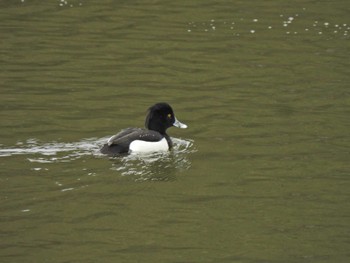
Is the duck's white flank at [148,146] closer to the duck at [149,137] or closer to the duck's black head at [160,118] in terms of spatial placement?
the duck at [149,137]

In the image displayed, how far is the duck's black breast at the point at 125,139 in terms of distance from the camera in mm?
12062

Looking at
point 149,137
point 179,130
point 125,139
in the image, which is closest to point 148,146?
point 149,137

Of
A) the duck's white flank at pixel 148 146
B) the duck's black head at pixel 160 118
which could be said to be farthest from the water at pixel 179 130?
the duck's black head at pixel 160 118

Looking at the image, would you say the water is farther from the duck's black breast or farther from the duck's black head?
the duck's black head

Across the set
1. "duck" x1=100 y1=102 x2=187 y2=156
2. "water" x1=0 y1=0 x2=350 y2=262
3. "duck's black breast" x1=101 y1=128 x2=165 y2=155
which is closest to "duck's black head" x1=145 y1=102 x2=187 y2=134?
"duck" x1=100 y1=102 x2=187 y2=156

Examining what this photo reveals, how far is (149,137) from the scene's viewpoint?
12.6m

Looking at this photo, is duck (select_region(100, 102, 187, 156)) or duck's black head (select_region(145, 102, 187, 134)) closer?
duck (select_region(100, 102, 187, 156))

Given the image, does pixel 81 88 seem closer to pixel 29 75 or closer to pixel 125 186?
pixel 29 75

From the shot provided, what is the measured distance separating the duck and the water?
0.16 m

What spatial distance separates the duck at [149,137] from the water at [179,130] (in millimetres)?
156

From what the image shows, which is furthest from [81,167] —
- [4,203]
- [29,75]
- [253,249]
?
[29,75]

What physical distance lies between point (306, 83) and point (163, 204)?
5855 millimetres

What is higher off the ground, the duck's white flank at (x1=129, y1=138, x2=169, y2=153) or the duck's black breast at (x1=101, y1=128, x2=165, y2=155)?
the duck's black breast at (x1=101, y1=128, x2=165, y2=155)

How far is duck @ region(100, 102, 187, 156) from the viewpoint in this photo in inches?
477
